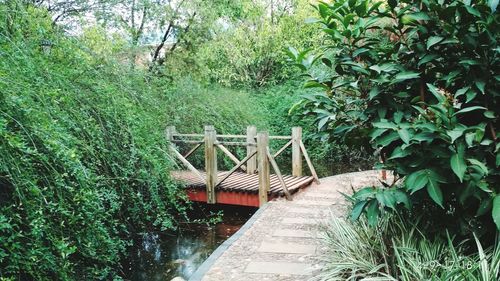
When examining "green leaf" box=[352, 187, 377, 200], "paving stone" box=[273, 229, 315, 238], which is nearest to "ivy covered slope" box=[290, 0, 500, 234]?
"green leaf" box=[352, 187, 377, 200]

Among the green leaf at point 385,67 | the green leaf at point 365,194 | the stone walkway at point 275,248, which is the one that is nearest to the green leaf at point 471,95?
the green leaf at point 385,67

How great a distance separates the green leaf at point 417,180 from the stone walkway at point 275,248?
45.3 inches

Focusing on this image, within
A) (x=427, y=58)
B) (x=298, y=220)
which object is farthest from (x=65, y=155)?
(x=298, y=220)

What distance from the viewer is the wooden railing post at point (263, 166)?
21.9ft

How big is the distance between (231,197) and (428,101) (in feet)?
15.9

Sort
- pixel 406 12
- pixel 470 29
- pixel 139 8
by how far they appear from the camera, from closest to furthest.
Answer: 1. pixel 470 29
2. pixel 406 12
3. pixel 139 8

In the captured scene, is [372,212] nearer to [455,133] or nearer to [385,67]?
[455,133]

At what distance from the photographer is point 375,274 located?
297 centimetres

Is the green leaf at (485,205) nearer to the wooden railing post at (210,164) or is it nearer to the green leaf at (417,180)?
the green leaf at (417,180)

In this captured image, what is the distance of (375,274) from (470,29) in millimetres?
1724

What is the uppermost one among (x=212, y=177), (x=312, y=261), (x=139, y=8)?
(x=139, y=8)

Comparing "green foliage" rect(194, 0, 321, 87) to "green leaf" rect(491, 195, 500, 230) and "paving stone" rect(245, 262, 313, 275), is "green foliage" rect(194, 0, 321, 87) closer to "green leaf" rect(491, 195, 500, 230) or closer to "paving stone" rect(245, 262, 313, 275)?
"paving stone" rect(245, 262, 313, 275)

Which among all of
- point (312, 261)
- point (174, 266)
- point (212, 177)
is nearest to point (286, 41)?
point (212, 177)

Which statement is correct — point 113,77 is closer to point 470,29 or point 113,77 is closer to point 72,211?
point 72,211
